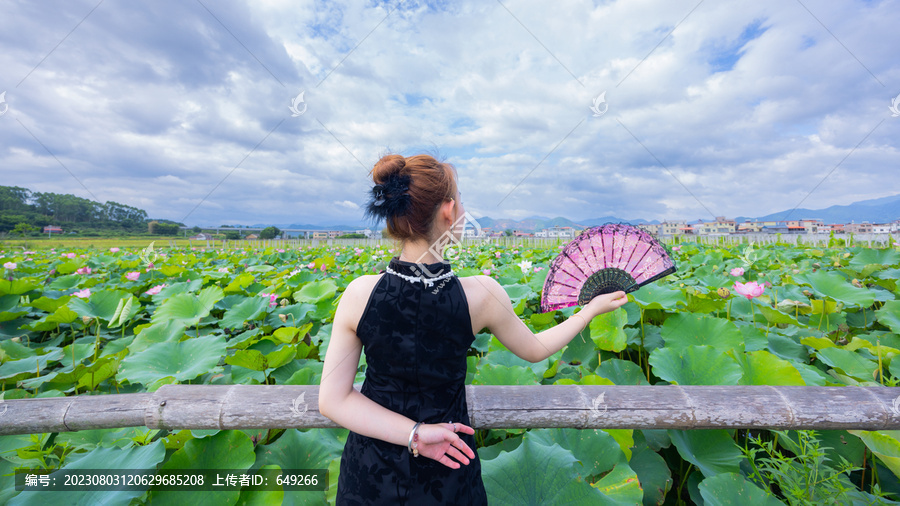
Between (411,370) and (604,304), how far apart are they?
60cm

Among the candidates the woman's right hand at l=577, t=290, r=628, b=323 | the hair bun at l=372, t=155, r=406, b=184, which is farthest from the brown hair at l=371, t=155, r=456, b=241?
the woman's right hand at l=577, t=290, r=628, b=323

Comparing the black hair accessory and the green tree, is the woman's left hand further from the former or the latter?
the green tree

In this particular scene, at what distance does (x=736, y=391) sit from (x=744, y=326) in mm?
946

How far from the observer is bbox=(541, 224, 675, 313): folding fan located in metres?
1.14

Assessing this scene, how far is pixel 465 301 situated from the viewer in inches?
→ 36.4

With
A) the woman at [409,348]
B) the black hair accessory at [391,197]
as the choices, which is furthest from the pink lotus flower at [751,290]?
the black hair accessory at [391,197]

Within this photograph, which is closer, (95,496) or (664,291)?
(95,496)

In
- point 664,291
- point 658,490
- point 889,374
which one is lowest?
point 658,490

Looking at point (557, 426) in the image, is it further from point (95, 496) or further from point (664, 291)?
point (664, 291)

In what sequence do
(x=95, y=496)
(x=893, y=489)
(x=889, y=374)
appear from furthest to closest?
(x=889, y=374)
(x=893, y=489)
(x=95, y=496)

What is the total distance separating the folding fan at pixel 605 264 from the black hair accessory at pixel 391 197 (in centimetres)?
57

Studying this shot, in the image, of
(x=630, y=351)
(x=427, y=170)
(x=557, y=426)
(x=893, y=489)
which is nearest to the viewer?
(x=427, y=170)

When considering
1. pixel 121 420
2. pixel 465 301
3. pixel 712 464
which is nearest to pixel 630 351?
pixel 712 464

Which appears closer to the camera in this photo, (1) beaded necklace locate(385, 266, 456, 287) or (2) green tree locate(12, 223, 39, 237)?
(1) beaded necklace locate(385, 266, 456, 287)
